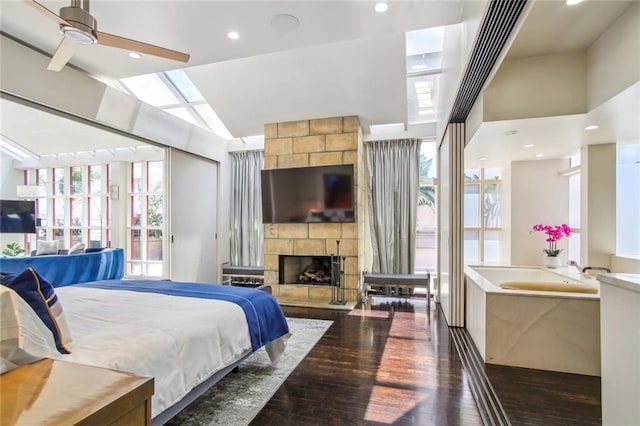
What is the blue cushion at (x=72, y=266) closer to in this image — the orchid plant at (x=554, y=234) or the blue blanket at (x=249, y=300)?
the blue blanket at (x=249, y=300)

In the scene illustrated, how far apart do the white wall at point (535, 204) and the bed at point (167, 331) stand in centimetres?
421

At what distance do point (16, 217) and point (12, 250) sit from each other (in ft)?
5.91

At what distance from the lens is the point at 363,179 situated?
588cm

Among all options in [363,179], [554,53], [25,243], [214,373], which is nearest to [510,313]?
[554,53]

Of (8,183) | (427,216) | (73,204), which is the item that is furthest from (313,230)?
(8,183)

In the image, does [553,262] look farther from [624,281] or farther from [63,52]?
[63,52]

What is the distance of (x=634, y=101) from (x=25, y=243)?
32.0ft

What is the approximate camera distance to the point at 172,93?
206 inches

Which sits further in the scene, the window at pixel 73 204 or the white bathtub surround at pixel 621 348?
the window at pixel 73 204

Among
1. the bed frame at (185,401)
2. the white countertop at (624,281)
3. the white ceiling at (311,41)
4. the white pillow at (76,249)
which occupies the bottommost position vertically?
the bed frame at (185,401)

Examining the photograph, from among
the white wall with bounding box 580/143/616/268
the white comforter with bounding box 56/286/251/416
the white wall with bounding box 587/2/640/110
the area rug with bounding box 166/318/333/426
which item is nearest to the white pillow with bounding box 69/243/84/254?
the white comforter with bounding box 56/286/251/416

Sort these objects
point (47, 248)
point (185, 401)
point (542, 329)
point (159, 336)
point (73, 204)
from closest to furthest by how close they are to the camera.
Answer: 1. point (159, 336)
2. point (185, 401)
3. point (542, 329)
4. point (47, 248)
5. point (73, 204)

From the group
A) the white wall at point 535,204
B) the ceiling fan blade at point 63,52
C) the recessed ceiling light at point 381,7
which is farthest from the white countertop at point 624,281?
the white wall at point 535,204

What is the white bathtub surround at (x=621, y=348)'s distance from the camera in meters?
1.36
